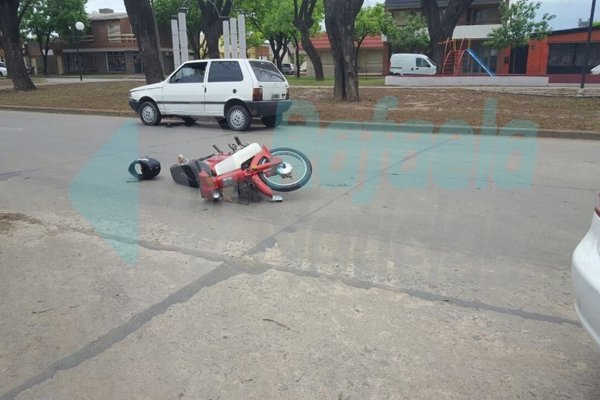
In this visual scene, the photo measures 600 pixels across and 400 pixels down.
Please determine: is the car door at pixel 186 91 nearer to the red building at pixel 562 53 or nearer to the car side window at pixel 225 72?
the car side window at pixel 225 72

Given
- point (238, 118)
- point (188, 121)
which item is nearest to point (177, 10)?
point (188, 121)

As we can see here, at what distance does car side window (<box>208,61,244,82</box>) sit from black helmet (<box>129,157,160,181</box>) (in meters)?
5.90

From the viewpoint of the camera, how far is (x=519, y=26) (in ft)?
121

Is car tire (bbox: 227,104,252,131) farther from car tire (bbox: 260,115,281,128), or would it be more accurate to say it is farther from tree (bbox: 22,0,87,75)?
tree (bbox: 22,0,87,75)

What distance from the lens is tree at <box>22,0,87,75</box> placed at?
5419cm

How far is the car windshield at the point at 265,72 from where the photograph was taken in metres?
13.1

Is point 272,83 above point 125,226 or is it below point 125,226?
above

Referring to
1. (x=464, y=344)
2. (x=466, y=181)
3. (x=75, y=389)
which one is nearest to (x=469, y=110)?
(x=466, y=181)

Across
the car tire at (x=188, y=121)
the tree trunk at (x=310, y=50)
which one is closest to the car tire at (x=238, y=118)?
the car tire at (x=188, y=121)

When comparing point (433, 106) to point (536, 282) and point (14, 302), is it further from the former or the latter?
point (14, 302)

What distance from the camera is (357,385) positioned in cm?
284

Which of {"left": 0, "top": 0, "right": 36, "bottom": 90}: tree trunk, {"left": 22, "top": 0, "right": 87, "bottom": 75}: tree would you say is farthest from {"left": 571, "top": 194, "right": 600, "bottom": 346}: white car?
{"left": 22, "top": 0, "right": 87, "bottom": 75}: tree

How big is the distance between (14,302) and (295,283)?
2094 mm

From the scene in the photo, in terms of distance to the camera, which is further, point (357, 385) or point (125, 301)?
point (125, 301)
